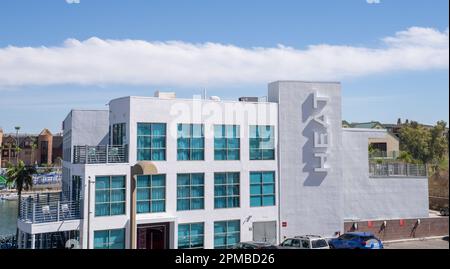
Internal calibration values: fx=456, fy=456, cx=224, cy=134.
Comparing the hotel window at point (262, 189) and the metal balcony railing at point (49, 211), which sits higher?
the hotel window at point (262, 189)

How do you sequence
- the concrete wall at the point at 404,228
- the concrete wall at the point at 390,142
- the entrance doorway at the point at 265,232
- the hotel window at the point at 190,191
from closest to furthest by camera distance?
the hotel window at the point at 190,191 < the entrance doorway at the point at 265,232 < the concrete wall at the point at 404,228 < the concrete wall at the point at 390,142

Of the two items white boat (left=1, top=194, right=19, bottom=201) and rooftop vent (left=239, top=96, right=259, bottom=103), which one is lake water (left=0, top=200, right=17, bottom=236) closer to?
white boat (left=1, top=194, right=19, bottom=201)

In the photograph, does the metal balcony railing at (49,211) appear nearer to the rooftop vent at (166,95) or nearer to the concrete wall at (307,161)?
the rooftop vent at (166,95)

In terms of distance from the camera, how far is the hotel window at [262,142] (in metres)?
33.0

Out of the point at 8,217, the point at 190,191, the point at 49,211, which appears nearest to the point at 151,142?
the point at 190,191

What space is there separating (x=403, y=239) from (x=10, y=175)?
1612 inches

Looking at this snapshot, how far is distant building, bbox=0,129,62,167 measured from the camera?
119188 mm

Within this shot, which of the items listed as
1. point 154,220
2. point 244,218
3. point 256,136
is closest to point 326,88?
point 256,136

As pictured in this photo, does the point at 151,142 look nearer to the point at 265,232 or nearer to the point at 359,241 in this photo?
the point at 265,232

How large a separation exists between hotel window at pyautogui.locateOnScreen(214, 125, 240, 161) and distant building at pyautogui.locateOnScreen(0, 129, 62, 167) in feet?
317

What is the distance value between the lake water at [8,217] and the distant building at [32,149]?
22.2m

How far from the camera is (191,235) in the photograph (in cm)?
3070

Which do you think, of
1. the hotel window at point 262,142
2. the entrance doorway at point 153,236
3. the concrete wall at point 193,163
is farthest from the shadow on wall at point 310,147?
the entrance doorway at point 153,236

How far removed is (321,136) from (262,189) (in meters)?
6.07
